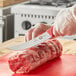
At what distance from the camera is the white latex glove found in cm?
99

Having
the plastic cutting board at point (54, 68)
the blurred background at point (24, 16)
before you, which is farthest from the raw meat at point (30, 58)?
the blurred background at point (24, 16)

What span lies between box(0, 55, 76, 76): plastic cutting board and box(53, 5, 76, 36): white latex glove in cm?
14

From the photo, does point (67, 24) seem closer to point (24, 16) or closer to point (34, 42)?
point (34, 42)

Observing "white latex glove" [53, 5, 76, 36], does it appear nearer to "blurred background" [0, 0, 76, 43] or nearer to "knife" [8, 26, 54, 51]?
"knife" [8, 26, 54, 51]

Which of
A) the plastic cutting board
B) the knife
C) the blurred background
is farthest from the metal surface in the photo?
the blurred background

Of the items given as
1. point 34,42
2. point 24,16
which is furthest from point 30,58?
point 24,16

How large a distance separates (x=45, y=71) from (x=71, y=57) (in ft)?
0.84

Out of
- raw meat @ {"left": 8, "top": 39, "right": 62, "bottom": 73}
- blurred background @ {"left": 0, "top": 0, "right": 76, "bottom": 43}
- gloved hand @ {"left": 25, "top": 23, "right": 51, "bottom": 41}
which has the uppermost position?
gloved hand @ {"left": 25, "top": 23, "right": 51, "bottom": 41}

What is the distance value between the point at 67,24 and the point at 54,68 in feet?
0.63

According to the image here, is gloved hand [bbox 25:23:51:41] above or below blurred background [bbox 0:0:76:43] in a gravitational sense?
above

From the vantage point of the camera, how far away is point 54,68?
1091 millimetres

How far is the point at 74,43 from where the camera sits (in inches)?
60.2

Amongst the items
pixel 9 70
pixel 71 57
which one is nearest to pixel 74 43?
pixel 71 57

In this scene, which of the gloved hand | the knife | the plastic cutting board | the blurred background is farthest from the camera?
the blurred background
